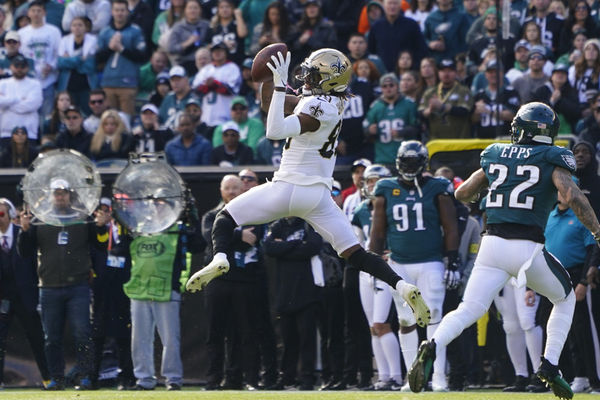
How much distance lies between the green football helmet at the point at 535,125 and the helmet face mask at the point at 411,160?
2.30 metres

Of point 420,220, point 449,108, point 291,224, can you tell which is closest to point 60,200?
point 291,224

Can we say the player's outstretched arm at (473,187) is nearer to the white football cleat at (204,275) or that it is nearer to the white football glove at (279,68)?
the white football glove at (279,68)

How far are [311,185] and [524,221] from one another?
1292 millimetres

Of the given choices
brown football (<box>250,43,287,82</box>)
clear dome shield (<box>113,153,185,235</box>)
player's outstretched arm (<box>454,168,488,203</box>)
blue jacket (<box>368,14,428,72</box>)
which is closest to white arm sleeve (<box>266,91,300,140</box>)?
brown football (<box>250,43,287,82</box>)

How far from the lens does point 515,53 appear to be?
13648 mm

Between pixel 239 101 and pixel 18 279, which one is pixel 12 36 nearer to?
pixel 239 101

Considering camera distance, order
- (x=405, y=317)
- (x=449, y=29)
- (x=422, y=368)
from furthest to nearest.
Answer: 1. (x=449, y=29)
2. (x=405, y=317)
3. (x=422, y=368)

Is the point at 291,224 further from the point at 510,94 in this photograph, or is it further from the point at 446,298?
the point at 510,94

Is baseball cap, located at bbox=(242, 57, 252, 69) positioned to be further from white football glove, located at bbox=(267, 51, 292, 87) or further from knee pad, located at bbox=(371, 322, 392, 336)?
white football glove, located at bbox=(267, 51, 292, 87)

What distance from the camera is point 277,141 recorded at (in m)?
12.7

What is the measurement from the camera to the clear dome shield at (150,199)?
1023cm

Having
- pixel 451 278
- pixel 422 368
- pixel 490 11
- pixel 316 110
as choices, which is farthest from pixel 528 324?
pixel 490 11

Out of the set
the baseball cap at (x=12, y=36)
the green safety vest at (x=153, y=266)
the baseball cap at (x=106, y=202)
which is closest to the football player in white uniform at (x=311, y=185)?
the green safety vest at (x=153, y=266)

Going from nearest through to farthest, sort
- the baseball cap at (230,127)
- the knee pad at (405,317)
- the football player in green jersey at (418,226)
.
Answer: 1. the knee pad at (405,317)
2. the football player in green jersey at (418,226)
3. the baseball cap at (230,127)
